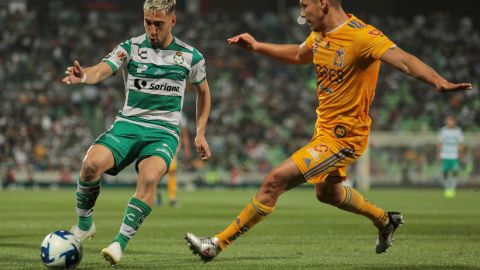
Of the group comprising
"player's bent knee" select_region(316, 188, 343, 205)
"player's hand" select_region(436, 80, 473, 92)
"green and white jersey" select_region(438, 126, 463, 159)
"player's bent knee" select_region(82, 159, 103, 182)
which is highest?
"player's hand" select_region(436, 80, 473, 92)

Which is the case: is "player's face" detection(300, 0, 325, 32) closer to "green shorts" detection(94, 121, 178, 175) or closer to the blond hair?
the blond hair

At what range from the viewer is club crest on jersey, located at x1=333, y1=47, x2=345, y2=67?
7828 mm

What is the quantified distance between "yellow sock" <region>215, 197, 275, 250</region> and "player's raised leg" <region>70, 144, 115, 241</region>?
48.0 inches

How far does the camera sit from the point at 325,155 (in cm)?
782

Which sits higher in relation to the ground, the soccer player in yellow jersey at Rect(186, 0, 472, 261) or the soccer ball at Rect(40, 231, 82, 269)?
the soccer player in yellow jersey at Rect(186, 0, 472, 261)

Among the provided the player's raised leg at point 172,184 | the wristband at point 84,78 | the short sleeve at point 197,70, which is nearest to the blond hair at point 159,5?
the short sleeve at point 197,70

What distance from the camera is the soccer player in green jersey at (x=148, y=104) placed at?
26.5 ft

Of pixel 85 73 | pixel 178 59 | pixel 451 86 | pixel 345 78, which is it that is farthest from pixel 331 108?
pixel 85 73

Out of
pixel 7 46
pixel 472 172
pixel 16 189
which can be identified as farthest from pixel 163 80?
pixel 7 46

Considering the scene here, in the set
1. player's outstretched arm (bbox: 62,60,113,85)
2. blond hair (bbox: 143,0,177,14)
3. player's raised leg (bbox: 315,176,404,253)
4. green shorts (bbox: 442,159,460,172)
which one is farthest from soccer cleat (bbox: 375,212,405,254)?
green shorts (bbox: 442,159,460,172)

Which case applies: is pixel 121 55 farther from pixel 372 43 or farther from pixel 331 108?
pixel 372 43

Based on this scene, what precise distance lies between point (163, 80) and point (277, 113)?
27793mm

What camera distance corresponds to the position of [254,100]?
36.8 m

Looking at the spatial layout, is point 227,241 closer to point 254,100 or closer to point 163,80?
point 163,80
